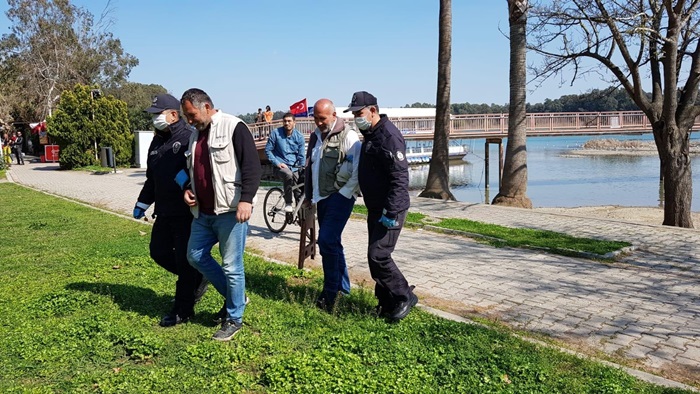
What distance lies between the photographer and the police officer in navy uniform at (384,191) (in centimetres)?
459

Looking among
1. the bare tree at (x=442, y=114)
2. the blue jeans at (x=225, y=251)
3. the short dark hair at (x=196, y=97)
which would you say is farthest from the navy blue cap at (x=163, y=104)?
the bare tree at (x=442, y=114)

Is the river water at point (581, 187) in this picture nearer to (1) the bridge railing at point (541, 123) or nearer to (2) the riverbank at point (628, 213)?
(1) the bridge railing at point (541, 123)

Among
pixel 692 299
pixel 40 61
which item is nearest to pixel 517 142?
pixel 692 299

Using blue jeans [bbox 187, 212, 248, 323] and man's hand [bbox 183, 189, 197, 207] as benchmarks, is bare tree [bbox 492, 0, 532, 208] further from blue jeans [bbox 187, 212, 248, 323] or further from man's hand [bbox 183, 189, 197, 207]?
man's hand [bbox 183, 189, 197, 207]

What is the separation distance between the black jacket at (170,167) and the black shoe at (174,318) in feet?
2.70

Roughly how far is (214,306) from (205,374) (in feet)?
4.72

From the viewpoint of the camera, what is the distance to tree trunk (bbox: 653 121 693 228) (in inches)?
500

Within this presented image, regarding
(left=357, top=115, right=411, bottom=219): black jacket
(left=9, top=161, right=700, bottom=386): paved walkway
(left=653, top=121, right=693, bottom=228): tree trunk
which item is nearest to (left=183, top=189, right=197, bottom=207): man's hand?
(left=357, top=115, right=411, bottom=219): black jacket

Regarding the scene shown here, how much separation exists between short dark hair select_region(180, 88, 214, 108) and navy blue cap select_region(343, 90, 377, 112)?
1140 mm

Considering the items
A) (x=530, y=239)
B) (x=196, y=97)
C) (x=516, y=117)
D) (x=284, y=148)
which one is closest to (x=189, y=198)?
(x=196, y=97)

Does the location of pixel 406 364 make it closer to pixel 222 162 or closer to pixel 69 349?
pixel 222 162

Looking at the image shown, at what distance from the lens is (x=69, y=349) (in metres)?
4.16

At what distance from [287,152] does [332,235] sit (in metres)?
4.00

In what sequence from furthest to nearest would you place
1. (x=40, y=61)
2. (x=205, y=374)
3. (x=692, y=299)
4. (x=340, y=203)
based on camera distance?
(x=40, y=61) → (x=692, y=299) → (x=340, y=203) → (x=205, y=374)
